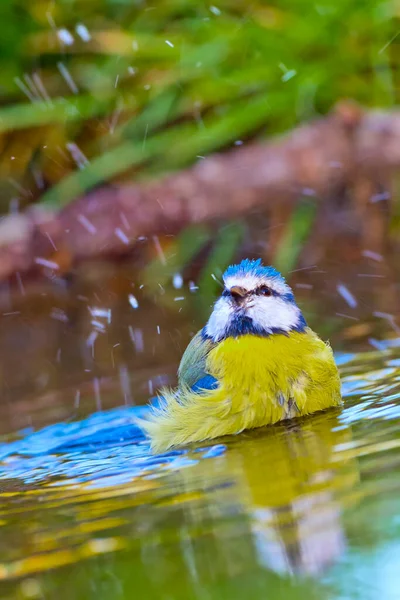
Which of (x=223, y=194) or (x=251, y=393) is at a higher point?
(x=223, y=194)

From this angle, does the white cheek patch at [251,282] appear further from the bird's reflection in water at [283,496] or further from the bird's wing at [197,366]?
the bird's reflection in water at [283,496]

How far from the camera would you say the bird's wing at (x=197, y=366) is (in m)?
3.04

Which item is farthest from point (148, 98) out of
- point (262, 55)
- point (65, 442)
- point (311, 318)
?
point (65, 442)

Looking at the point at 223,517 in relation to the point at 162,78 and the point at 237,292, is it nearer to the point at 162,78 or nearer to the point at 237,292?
the point at 237,292

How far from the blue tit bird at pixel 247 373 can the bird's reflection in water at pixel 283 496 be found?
0.21m

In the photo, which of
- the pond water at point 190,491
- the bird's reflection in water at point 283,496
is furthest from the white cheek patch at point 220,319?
the bird's reflection in water at point 283,496

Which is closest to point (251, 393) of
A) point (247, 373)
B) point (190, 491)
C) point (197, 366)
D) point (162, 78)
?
point (247, 373)

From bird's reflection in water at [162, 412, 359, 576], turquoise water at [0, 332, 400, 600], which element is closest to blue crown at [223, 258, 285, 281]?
turquoise water at [0, 332, 400, 600]

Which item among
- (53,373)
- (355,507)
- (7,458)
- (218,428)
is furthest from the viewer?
(53,373)

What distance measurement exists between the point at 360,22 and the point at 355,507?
14.7ft

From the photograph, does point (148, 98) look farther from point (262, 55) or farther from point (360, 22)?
point (360, 22)

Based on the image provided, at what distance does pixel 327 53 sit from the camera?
5.61m

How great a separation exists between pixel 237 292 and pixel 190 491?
135cm

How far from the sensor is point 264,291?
3371 mm
